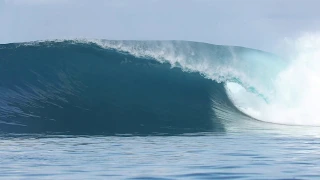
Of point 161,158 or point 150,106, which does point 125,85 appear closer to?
point 150,106

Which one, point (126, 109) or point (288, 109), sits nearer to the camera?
point (126, 109)

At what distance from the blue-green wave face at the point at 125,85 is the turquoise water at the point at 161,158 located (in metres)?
4.66

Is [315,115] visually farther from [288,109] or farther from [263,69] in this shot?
[263,69]

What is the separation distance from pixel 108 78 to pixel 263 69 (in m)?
6.49

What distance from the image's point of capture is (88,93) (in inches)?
928

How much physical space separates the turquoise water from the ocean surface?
1.0 inches

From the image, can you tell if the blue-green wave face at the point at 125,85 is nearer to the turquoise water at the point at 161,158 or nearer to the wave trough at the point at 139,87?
the wave trough at the point at 139,87

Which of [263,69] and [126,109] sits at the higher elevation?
[263,69]

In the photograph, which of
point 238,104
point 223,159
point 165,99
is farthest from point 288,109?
point 223,159

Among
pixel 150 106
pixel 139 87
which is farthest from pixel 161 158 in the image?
pixel 139 87

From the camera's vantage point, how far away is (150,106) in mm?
23078

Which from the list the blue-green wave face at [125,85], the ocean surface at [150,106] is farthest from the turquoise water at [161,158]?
the blue-green wave face at [125,85]

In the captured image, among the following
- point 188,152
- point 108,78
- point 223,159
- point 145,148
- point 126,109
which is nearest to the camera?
point 223,159

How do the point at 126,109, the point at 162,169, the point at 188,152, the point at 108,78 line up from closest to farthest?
the point at 162,169, the point at 188,152, the point at 126,109, the point at 108,78
